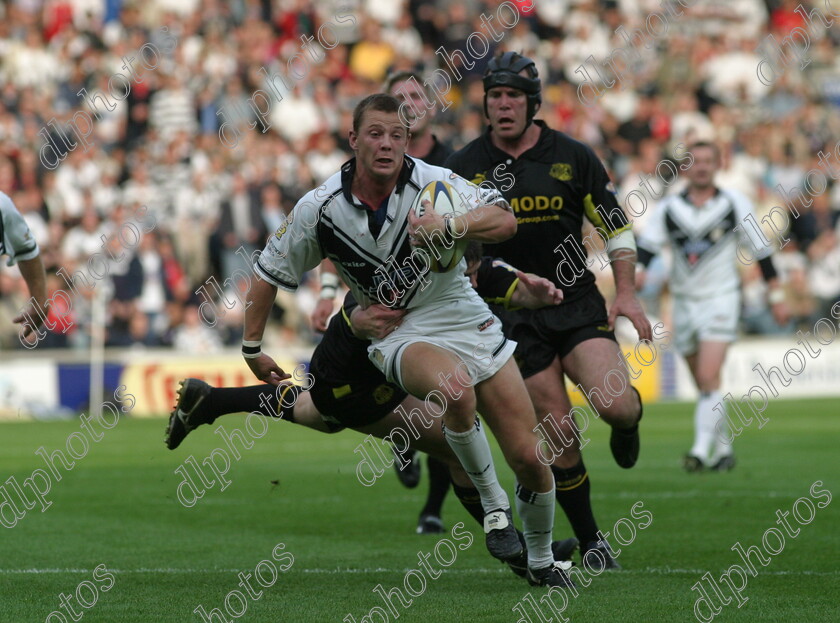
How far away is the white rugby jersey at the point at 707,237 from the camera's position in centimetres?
1284

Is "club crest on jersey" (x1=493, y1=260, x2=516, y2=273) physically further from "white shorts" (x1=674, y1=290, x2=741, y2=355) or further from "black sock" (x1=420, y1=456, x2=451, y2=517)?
"white shorts" (x1=674, y1=290, x2=741, y2=355)

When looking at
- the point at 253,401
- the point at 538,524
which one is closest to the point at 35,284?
the point at 253,401

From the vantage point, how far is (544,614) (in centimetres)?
601

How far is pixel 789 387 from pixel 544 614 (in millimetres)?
18837

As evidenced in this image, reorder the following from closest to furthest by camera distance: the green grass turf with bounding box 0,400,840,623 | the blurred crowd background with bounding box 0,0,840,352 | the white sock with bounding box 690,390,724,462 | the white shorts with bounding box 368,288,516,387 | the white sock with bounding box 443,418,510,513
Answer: the green grass turf with bounding box 0,400,840,623 < the white shorts with bounding box 368,288,516,387 < the white sock with bounding box 443,418,510,513 < the white sock with bounding box 690,390,724,462 < the blurred crowd background with bounding box 0,0,840,352

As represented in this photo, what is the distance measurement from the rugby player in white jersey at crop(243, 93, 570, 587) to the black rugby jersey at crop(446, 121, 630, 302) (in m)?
1.20

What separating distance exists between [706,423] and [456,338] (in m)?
6.66

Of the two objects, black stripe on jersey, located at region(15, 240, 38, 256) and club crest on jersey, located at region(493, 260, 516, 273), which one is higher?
club crest on jersey, located at region(493, 260, 516, 273)

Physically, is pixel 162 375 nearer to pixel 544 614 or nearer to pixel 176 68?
pixel 176 68

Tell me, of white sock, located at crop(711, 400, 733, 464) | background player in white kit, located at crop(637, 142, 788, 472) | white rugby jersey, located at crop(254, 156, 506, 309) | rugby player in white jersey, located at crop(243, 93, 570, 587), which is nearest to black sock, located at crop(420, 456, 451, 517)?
rugby player in white jersey, located at crop(243, 93, 570, 587)

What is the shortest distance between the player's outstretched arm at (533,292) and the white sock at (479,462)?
734 millimetres

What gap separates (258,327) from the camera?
273 inches

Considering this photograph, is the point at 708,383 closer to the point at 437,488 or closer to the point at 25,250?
the point at 437,488

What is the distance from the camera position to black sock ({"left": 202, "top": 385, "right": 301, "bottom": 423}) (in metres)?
7.66
